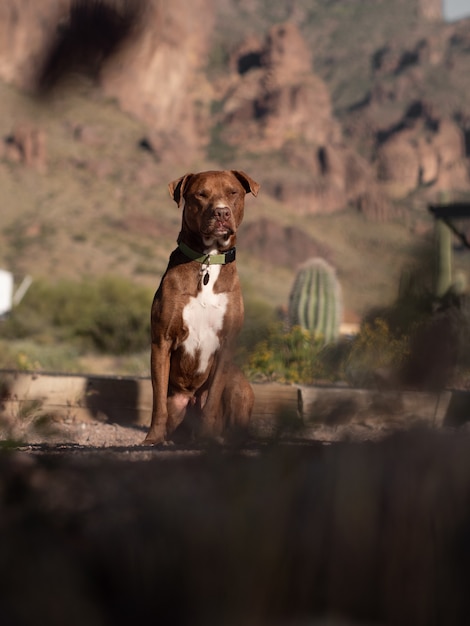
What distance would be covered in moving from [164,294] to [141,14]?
3.55 meters

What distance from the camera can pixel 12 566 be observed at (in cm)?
80

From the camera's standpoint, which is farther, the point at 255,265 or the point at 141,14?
the point at 255,265

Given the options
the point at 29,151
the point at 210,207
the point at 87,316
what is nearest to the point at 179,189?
the point at 210,207

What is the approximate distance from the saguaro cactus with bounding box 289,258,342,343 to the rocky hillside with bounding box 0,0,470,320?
52 cm

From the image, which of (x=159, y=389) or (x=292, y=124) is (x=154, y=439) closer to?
(x=159, y=389)

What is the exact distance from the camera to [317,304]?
13141 millimetres

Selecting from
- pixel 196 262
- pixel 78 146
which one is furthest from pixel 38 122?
pixel 78 146

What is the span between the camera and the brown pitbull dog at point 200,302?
467cm

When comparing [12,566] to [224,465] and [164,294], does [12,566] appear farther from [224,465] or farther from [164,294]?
[164,294]

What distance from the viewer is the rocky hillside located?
1257mm

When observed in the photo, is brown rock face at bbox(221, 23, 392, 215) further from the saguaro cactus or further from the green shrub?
the green shrub

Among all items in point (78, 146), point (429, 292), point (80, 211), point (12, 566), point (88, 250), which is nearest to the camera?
point (12, 566)

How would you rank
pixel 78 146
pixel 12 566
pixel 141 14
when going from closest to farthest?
pixel 12 566 → pixel 141 14 → pixel 78 146

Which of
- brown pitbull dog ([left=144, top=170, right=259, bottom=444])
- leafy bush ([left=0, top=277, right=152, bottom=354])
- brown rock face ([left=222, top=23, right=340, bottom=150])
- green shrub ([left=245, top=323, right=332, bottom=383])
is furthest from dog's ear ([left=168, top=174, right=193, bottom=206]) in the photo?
brown rock face ([left=222, top=23, right=340, bottom=150])
